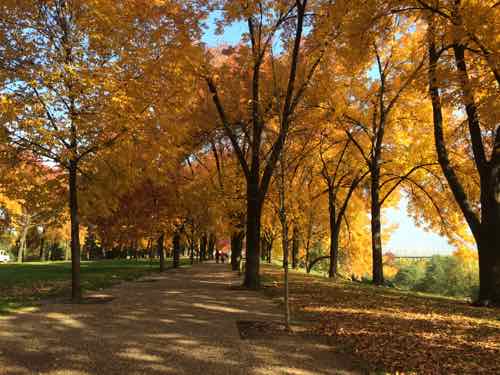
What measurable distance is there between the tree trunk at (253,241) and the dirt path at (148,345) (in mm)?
4466

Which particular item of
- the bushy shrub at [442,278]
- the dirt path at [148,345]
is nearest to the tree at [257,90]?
the dirt path at [148,345]

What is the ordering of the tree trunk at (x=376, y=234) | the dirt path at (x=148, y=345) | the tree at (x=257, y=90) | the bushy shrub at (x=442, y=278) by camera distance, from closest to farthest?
1. the dirt path at (x=148, y=345)
2. the tree at (x=257, y=90)
3. the tree trunk at (x=376, y=234)
4. the bushy shrub at (x=442, y=278)

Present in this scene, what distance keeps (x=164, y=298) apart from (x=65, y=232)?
43660 mm

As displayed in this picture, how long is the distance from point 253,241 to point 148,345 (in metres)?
8.49

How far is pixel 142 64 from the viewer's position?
435 inches

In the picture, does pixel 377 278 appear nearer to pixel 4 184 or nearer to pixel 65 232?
pixel 4 184

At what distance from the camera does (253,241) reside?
47.4 ft

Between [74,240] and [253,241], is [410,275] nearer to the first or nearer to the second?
[253,241]

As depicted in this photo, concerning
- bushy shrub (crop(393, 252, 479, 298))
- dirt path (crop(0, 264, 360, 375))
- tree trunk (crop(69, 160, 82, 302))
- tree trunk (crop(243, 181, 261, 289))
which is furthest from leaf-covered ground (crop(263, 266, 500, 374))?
bushy shrub (crop(393, 252, 479, 298))

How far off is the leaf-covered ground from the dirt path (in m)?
0.71

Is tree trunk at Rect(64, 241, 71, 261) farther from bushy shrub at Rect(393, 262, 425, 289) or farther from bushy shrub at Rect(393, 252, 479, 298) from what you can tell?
bushy shrub at Rect(393, 262, 425, 289)

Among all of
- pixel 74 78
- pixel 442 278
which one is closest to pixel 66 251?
pixel 74 78

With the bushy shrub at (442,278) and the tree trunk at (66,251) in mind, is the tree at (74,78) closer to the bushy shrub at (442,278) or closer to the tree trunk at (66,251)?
the tree trunk at (66,251)

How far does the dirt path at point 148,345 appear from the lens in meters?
5.14
